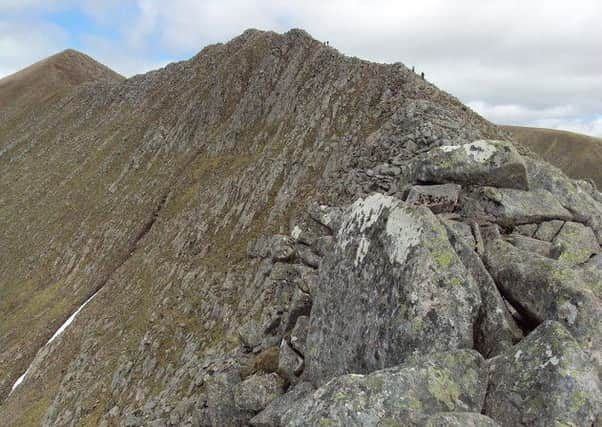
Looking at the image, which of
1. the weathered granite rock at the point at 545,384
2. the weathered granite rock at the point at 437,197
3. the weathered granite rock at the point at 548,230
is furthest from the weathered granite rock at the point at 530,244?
the weathered granite rock at the point at 545,384

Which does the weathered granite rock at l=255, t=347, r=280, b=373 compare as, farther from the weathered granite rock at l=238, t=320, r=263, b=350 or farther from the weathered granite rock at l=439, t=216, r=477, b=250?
the weathered granite rock at l=439, t=216, r=477, b=250

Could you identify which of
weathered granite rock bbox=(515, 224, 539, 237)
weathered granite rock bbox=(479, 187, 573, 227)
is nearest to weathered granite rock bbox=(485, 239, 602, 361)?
weathered granite rock bbox=(515, 224, 539, 237)

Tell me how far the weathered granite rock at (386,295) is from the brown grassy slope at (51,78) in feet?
373

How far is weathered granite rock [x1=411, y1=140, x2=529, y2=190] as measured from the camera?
524 inches

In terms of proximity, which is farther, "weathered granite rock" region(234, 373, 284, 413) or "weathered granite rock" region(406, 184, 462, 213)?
"weathered granite rock" region(406, 184, 462, 213)

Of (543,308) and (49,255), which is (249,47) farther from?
(543,308)

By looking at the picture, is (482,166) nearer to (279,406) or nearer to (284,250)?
(279,406)

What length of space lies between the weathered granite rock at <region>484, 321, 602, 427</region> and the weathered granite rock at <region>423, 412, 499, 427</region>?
69 cm

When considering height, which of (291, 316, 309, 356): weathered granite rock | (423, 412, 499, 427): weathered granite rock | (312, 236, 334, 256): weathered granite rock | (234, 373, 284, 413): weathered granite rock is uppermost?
(312, 236, 334, 256): weathered granite rock

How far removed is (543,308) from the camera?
914cm

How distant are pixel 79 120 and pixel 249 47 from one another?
5030cm

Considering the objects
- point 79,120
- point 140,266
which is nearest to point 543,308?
point 140,266

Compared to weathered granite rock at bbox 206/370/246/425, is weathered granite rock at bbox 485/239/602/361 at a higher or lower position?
higher

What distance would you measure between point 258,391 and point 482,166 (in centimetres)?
939
